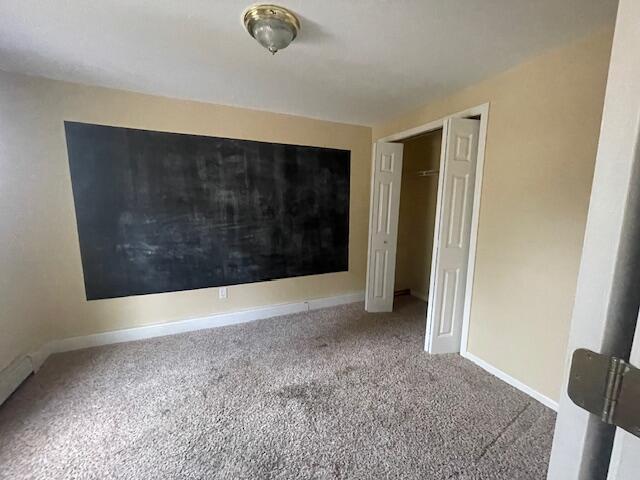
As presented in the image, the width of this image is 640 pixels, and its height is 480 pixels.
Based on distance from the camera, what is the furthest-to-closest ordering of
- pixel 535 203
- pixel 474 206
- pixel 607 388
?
pixel 474 206 < pixel 535 203 < pixel 607 388

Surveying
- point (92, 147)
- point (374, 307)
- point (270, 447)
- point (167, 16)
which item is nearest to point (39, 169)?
point (92, 147)

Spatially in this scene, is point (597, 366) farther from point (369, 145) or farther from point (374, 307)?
point (369, 145)

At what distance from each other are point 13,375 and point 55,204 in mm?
1314

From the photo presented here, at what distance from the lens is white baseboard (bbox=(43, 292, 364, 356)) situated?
254cm

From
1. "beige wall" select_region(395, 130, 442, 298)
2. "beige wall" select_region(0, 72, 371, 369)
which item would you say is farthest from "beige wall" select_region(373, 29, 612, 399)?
"beige wall" select_region(0, 72, 371, 369)

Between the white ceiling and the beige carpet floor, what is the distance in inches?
90.1

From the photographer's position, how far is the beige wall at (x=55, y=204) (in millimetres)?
2148

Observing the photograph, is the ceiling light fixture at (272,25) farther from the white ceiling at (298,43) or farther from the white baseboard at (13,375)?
the white baseboard at (13,375)

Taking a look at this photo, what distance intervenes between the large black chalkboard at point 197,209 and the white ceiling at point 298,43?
55cm

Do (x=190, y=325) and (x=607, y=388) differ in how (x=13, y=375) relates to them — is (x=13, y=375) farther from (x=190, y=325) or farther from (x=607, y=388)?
(x=607, y=388)

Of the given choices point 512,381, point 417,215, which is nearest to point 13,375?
point 512,381

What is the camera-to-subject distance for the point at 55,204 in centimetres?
237

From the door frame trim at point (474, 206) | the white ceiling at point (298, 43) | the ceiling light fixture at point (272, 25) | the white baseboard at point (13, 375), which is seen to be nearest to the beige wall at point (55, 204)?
the white baseboard at point (13, 375)

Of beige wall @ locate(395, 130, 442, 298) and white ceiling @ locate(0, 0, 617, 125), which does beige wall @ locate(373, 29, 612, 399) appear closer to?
white ceiling @ locate(0, 0, 617, 125)
